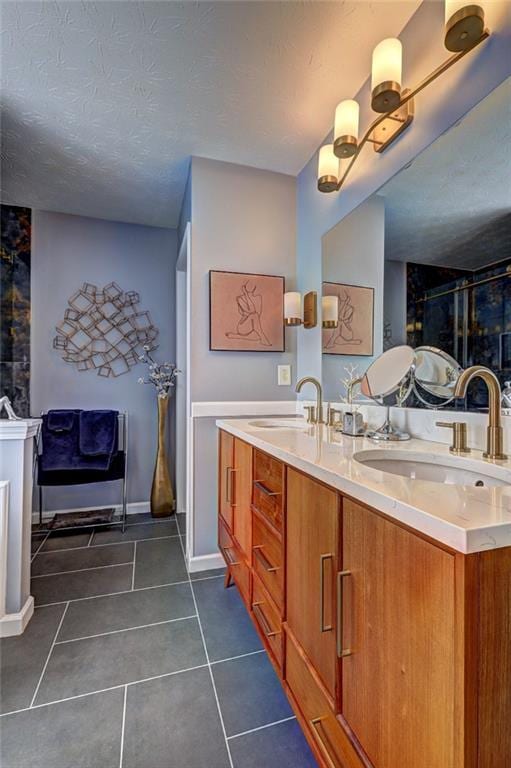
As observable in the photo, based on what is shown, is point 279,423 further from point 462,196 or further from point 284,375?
point 462,196

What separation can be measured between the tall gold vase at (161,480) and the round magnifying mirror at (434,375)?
6.71ft

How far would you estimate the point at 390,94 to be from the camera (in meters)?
1.13

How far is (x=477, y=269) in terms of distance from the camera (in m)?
1.03

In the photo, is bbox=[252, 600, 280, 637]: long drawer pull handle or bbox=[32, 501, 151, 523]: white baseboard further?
bbox=[32, 501, 151, 523]: white baseboard

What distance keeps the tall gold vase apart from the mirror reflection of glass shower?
2068mm

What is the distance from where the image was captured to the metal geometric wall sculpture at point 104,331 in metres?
2.80

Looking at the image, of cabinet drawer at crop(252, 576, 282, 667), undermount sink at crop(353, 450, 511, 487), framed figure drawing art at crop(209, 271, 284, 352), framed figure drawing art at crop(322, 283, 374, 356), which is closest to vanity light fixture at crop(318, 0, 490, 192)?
framed figure drawing art at crop(322, 283, 374, 356)

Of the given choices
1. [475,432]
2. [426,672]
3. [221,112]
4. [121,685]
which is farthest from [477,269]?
[121,685]

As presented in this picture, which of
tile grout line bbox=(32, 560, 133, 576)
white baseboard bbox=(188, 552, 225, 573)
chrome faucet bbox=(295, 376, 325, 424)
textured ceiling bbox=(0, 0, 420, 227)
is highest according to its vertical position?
textured ceiling bbox=(0, 0, 420, 227)

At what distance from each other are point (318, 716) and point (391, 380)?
0.97 metres

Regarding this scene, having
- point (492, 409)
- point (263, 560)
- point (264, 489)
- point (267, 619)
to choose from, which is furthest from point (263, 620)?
point (492, 409)

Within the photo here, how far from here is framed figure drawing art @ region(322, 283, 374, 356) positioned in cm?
154

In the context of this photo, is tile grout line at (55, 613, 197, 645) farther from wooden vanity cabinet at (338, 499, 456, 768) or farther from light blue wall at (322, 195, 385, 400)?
light blue wall at (322, 195, 385, 400)

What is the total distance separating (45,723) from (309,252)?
2.28 metres
